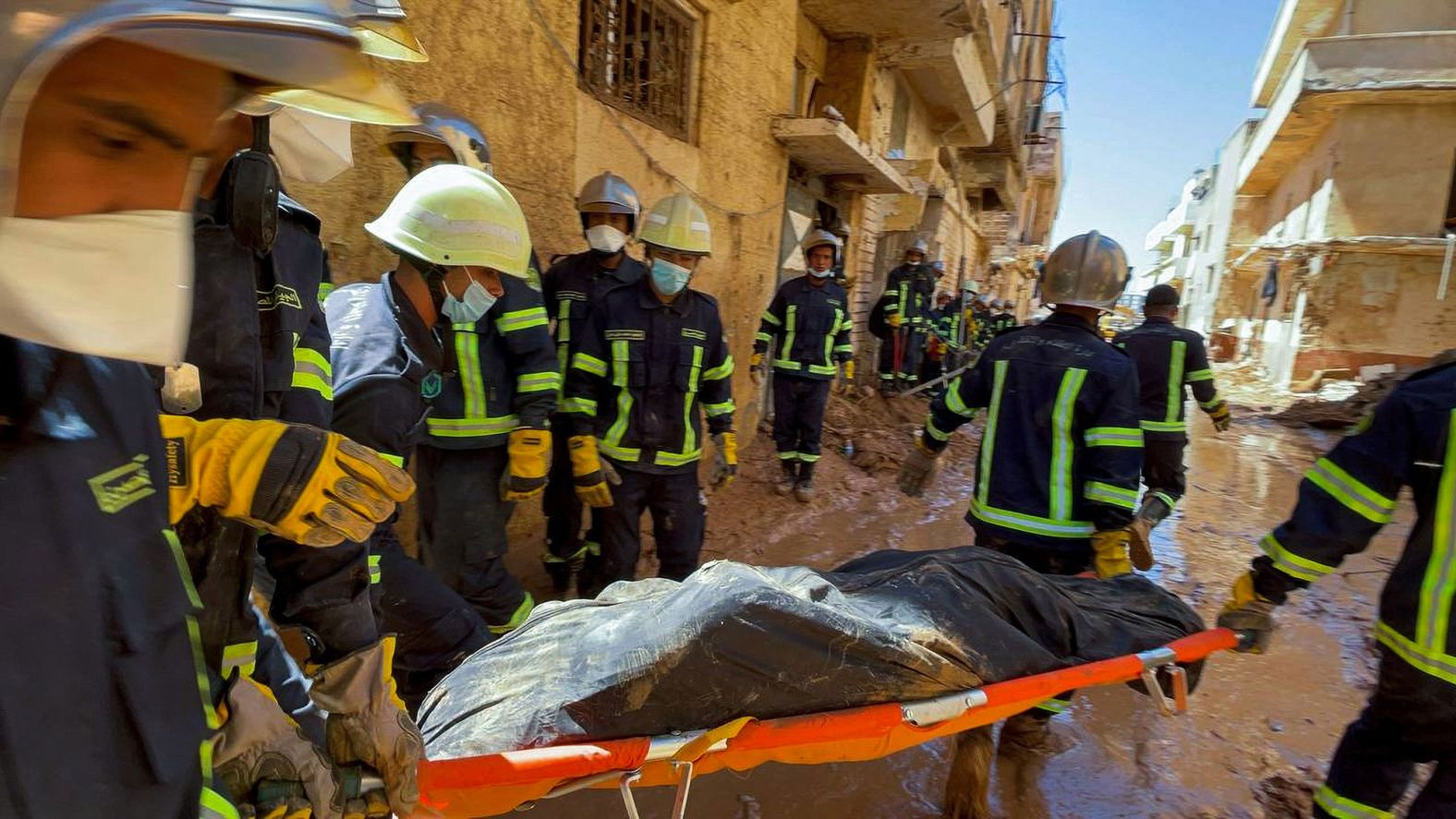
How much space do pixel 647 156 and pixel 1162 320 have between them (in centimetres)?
351

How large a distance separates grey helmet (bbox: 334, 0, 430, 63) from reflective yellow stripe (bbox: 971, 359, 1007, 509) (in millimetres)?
2163

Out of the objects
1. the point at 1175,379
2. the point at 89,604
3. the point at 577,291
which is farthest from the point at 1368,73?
the point at 89,604

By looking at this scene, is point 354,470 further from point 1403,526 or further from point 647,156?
point 1403,526

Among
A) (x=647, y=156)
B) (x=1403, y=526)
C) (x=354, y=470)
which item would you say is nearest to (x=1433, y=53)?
(x=1403, y=526)

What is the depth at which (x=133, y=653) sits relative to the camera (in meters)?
0.69

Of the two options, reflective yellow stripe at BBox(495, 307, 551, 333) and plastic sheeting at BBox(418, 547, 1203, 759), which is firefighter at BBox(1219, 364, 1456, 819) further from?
reflective yellow stripe at BBox(495, 307, 551, 333)

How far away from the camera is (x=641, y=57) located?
15.1ft

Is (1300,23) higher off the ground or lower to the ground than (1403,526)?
higher

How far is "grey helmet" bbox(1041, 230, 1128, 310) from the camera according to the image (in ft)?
8.52

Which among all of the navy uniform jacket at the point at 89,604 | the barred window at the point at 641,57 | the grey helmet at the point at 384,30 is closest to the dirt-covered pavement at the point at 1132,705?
the navy uniform jacket at the point at 89,604

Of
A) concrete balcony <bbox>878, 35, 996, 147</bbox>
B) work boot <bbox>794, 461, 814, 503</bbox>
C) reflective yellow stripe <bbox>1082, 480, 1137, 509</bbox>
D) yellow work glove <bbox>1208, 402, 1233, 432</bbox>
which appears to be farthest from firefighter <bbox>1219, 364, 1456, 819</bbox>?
concrete balcony <bbox>878, 35, 996, 147</bbox>

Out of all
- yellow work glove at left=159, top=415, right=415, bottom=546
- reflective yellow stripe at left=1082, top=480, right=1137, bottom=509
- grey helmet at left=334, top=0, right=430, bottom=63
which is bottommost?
reflective yellow stripe at left=1082, top=480, right=1137, bottom=509

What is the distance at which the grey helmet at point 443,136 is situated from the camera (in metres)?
2.82

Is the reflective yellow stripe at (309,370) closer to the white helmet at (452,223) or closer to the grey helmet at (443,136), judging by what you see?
the white helmet at (452,223)
